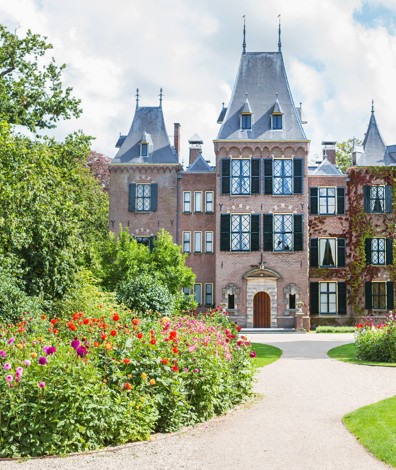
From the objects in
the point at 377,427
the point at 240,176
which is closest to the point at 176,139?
the point at 240,176

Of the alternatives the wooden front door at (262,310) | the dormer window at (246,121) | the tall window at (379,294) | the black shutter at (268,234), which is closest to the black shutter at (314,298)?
the wooden front door at (262,310)

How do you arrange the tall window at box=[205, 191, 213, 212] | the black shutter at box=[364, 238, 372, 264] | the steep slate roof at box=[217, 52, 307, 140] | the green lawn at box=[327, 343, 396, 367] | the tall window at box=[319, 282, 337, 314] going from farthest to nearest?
1. the tall window at box=[205, 191, 213, 212]
2. the black shutter at box=[364, 238, 372, 264]
3. the tall window at box=[319, 282, 337, 314]
4. the steep slate roof at box=[217, 52, 307, 140]
5. the green lawn at box=[327, 343, 396, 367]

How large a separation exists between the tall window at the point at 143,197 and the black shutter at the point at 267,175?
22.9 feet

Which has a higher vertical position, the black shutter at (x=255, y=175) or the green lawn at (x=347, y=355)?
the black shutter at (x=255, y=175)

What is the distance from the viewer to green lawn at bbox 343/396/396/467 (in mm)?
9133

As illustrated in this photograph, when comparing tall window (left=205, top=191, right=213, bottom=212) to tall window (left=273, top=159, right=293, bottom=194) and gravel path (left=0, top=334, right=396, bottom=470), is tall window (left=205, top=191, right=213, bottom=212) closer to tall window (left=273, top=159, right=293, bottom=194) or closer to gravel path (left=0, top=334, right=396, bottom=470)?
tall window (left=273, top=159, right=293, bottom=194)

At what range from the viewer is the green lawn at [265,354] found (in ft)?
67.6

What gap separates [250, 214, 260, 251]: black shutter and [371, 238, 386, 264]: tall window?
6873 millimetres

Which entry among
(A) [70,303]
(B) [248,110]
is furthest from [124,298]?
(B) [248,110]

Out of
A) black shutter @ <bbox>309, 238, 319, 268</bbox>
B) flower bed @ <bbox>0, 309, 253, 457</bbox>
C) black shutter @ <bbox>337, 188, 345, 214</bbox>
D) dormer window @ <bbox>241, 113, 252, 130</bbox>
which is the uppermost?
dormer window @ <bbox>241, 113, 252, 130</bbox>

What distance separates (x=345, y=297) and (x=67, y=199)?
A: 20741 mm

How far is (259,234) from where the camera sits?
127 feet

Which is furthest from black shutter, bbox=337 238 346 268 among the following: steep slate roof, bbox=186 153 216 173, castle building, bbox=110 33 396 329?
steep slate roof, bbox=186 153 216 173

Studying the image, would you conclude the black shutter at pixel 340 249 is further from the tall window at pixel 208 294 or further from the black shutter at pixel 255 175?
the tall window at pixel 208 294
